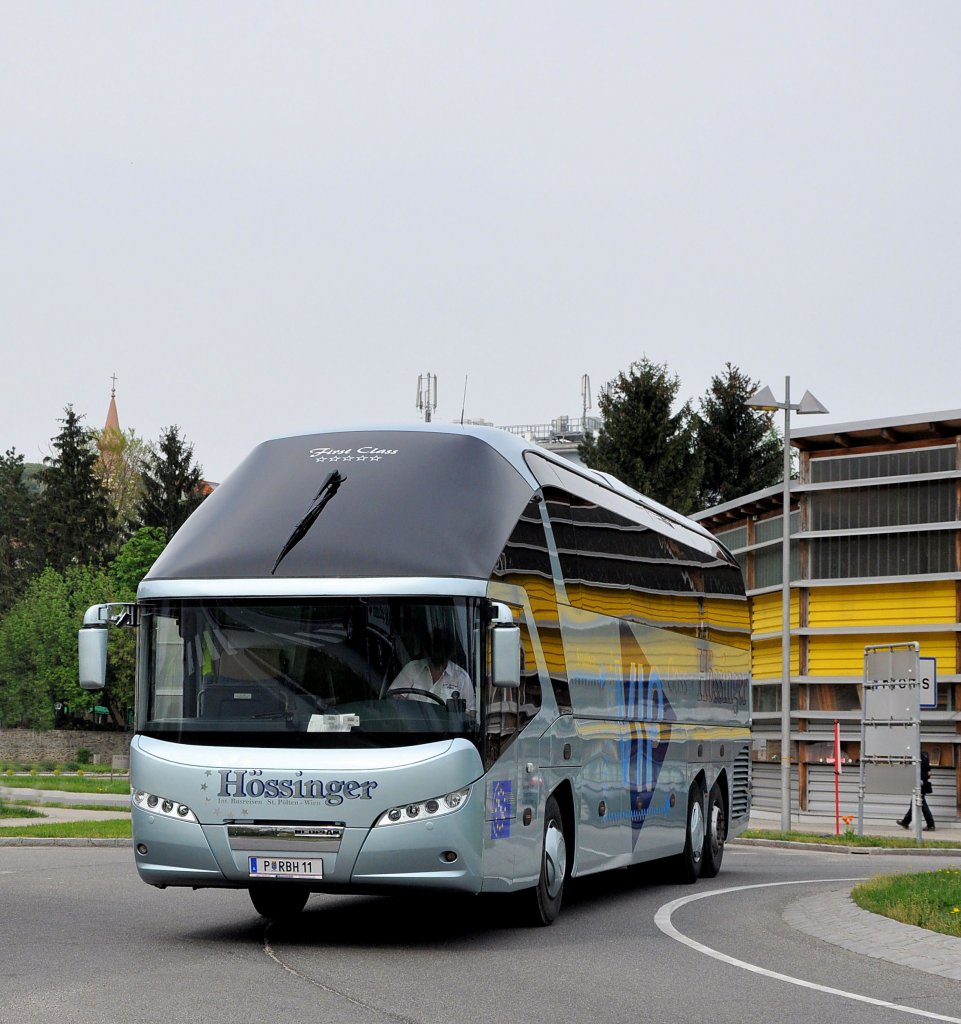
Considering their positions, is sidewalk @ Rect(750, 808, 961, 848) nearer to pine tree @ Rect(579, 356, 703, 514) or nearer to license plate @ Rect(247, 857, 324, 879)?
license plate @ Rect(247, 857, 324, 879)

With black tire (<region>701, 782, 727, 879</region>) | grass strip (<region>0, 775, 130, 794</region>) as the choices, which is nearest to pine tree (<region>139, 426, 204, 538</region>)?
grass strip (<region>0, 775, 130, 794</region>)

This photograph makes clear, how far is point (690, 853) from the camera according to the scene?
1877cm

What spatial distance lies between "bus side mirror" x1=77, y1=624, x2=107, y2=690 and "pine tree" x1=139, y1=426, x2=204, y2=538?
247ft

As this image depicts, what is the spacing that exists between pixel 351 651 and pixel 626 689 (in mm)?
4767

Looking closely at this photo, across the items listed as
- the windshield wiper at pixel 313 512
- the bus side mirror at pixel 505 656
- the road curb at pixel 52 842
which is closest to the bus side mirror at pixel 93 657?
the windshield wiper at pixel 313 512

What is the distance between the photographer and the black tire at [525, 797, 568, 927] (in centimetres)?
1295

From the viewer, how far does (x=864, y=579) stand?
3991 cm

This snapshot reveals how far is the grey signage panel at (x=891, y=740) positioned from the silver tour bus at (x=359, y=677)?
16977mm

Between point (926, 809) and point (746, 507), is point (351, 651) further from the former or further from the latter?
point (746, 507)

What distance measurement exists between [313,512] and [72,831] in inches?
600

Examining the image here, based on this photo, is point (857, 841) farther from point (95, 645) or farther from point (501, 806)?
point (95, 645)

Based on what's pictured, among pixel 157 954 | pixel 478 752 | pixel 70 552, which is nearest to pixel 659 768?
pixel 478 752

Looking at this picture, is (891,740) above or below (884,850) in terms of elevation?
above

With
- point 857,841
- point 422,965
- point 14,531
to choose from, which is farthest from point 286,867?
point 14,531
